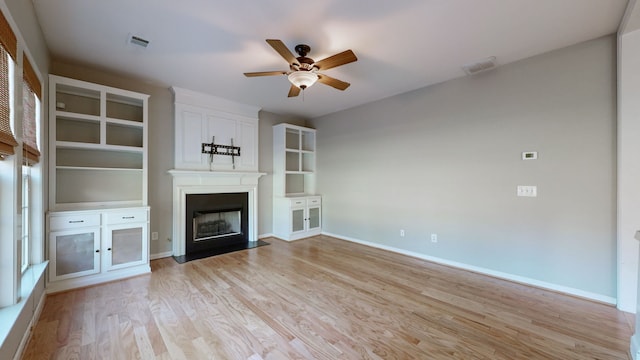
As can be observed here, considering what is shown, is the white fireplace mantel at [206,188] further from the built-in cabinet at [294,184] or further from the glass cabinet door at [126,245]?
the glass cabinet door at [126,245]

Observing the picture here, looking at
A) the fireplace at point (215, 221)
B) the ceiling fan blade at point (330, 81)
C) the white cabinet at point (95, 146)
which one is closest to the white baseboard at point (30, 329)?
the white cabinet at point (95, 146)

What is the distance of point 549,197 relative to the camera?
2914mm

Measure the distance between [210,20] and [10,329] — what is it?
8.58ft

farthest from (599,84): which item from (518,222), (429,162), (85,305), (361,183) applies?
(85,305)

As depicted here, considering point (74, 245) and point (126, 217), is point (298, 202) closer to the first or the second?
point (126, 217)

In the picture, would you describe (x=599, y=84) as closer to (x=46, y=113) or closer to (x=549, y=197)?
(x=549, y=197)

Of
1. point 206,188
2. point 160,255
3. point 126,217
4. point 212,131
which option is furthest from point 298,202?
point 126,217

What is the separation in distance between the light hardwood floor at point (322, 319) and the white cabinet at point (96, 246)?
0.53ft

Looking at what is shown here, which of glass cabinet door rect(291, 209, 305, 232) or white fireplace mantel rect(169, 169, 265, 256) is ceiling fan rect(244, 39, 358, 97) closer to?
white fireplace mantel rect(169, 169, 265, 256)

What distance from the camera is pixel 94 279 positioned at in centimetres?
301

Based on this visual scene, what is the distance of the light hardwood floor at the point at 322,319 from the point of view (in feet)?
6.19

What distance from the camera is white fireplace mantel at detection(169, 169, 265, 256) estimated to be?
13.3 ft

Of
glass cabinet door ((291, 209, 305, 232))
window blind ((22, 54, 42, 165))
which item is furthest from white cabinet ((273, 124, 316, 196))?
window blind ((22, 54, 42, 165))

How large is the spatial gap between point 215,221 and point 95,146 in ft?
6.73
